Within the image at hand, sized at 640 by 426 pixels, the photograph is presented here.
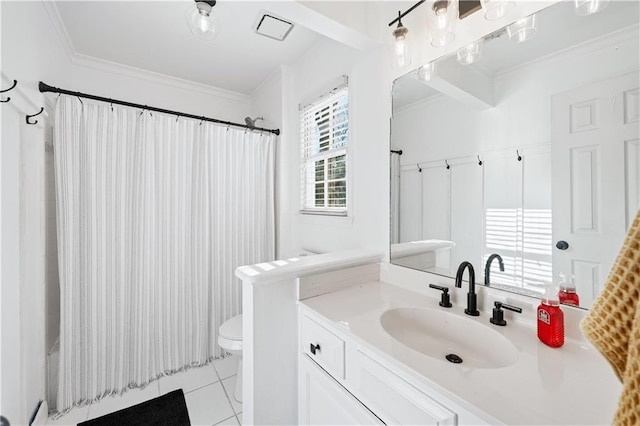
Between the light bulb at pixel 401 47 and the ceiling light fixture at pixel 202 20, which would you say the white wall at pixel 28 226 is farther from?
the light bulb at pixel 401 47

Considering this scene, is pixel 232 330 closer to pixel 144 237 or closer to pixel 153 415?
pixel 153 415

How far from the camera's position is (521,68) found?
0.98 meters

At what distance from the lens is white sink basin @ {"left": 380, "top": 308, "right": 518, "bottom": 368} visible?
877 millimetres

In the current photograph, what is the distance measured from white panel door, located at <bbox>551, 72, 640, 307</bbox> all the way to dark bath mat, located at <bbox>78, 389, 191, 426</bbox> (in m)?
2.04

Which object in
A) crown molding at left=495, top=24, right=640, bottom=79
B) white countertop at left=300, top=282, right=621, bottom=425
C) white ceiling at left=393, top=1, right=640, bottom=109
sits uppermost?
white ceiling at left=393, top=1, right=640, bottom=109

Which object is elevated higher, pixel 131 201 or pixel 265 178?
pixel 265 178

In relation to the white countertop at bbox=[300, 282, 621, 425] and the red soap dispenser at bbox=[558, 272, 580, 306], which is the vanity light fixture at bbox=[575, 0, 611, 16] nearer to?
the red soap dispenser at bbox=[558, 272, 580, 306]

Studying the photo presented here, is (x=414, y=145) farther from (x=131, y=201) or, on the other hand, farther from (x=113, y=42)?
(x=113, y=42)

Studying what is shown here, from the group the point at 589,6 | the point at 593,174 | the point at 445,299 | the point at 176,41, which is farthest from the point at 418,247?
the point at 176,41

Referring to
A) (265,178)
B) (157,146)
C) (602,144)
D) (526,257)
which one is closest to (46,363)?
(157,146)

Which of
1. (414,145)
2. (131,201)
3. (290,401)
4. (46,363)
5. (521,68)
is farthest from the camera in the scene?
(131,201)

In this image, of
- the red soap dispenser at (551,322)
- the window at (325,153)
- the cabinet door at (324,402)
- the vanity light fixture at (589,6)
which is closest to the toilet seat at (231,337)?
the cabinet door at (324,402)

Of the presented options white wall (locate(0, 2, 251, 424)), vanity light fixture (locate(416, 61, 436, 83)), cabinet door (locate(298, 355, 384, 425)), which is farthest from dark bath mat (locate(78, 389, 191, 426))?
vanity light fixture (locate(416, 61, 436, 83))

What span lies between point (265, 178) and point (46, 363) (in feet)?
6.13
